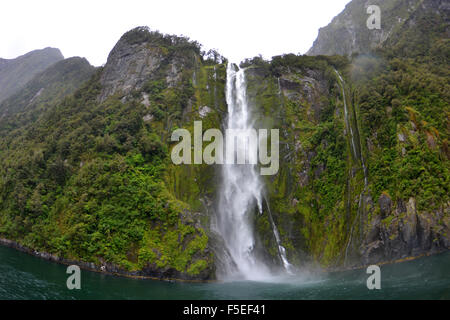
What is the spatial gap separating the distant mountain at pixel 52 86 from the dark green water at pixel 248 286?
63.3 m

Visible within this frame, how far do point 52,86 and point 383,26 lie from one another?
283ft

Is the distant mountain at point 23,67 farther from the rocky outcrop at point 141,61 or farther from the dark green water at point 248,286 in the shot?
the dark green water at point 248,286

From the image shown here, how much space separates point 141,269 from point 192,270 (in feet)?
14.1

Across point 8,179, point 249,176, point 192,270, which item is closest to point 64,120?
point 8,179

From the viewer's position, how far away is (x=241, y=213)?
103 feet

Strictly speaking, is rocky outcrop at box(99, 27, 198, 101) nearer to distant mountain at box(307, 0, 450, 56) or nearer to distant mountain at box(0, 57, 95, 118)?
distant mountain at box(307, 0, 450, 56)

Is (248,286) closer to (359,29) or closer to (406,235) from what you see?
(406,235)

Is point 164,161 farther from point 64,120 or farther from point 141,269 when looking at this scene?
point 64,120

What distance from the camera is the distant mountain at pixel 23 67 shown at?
393 ft

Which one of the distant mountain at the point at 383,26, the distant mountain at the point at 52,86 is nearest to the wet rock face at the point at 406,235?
the distant mountain at the point at 383,26

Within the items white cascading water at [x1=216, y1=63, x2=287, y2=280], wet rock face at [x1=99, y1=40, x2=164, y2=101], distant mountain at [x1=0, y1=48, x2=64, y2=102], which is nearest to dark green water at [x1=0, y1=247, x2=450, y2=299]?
white cascading water at [x1=216, y1=63, x2=287, y2=280]

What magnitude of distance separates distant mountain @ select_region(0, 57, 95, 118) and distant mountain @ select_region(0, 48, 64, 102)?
34.4 m

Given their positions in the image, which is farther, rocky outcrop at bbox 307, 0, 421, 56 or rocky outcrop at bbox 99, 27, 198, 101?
rocky outcrop at bbox 307, 0, 421, 56

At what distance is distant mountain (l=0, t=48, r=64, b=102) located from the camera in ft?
393
